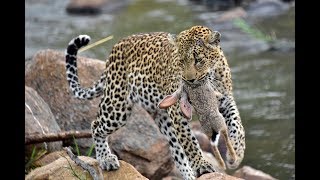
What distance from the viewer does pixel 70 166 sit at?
27.1 feet

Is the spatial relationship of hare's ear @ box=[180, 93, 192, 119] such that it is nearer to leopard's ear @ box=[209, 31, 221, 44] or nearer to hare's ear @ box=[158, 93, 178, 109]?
hare's ear @ box=[158, 93, 178, 109]

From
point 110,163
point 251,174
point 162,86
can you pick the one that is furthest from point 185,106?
point 251,174

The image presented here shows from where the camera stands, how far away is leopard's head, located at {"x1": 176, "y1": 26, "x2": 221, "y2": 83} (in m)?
7.12

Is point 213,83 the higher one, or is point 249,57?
point 213,83

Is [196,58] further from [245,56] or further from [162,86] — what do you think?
[245,56]

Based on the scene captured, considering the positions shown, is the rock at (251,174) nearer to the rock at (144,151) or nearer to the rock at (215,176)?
the rock at (144,151)

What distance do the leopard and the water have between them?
343 centimetres

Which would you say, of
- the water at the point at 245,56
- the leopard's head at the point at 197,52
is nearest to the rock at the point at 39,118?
the water at the point at 245,56

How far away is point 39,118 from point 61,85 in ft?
2.79

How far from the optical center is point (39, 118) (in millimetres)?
10562

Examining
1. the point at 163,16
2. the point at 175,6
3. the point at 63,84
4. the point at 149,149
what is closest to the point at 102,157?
the point at 149,149

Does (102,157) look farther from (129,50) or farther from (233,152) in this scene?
(233,152)

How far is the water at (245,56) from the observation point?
42.5 ft
